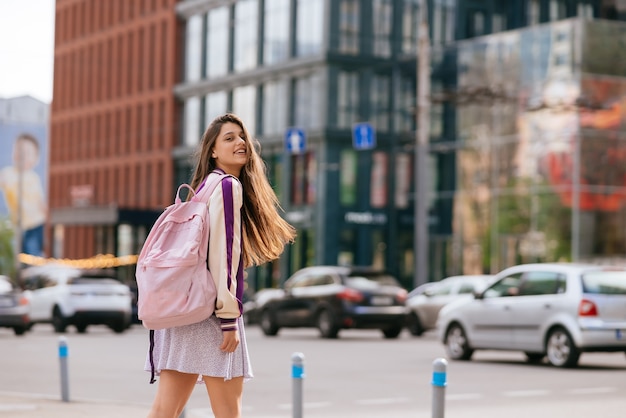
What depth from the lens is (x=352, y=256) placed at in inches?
2176

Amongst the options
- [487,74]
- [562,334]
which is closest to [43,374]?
[562,334]

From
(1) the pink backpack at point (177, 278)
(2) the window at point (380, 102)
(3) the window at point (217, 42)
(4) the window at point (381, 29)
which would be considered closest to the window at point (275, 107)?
(2) the window at point (380, 102)

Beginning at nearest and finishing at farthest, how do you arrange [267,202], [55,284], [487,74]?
[267,202], [55,284], [487,74]

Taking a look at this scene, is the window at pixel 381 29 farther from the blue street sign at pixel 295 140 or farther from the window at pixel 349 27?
the blue street sign at pixel 295 140

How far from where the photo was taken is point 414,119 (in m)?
54.9

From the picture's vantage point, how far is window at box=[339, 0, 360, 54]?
54.2m

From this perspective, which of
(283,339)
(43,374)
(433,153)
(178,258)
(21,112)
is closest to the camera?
(178,258)

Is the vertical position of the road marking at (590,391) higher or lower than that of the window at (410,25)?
lower

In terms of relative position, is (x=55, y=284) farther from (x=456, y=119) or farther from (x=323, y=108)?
(x=323, y=108)

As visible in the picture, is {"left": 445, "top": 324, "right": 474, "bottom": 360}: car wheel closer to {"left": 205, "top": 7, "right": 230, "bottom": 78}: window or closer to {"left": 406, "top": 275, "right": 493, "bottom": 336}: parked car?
{"left": 406, "top": 275, "right": 493, "bottom": 336}: parked car

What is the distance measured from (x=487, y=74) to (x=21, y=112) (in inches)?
1212

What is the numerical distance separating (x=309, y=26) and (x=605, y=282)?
125 feet

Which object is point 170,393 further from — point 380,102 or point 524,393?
point 380,102

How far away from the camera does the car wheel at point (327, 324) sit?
90.4 feet
